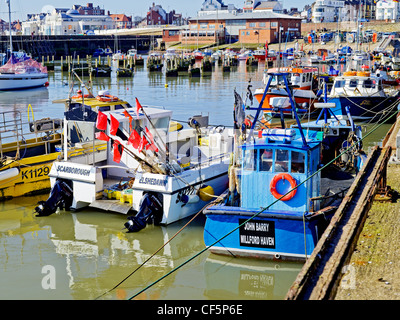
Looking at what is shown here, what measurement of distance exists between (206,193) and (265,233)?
3.22 meters

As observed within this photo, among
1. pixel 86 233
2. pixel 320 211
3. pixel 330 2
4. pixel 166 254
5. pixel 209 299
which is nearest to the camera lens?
pixel 209 299

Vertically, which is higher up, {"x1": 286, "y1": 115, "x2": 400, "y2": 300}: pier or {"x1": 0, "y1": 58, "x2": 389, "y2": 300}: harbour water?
{"x1": 286, "y1": 115, "x2": 400, "y2": 300}: pier

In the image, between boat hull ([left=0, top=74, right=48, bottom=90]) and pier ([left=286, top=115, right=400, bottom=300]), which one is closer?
pier ([left=286, top=115, right=400, bottom=300])

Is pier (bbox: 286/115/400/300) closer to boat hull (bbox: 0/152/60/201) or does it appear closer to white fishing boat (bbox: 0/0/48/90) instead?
boat hull (bbox: 0/152/60/201)

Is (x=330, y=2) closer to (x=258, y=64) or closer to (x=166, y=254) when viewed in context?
(x=258, y=64)

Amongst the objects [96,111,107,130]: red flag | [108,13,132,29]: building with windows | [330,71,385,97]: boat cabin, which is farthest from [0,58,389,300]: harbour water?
[108,13,132,29]: building with windows

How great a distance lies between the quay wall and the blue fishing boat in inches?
2821

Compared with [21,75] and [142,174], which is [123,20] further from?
[142,174]

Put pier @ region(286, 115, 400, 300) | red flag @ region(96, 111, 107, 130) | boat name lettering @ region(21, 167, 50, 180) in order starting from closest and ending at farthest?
pier @ region(286, 115, 400, 300) → red flag @ region(96, 111, 107, 130) → boat name lettering @ region(21, 167, 50, 180)

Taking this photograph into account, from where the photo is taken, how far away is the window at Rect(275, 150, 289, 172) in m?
11.2

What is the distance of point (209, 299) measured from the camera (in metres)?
10.2

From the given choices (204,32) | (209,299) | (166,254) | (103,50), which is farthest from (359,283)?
(204,32)

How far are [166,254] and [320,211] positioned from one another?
346 cm

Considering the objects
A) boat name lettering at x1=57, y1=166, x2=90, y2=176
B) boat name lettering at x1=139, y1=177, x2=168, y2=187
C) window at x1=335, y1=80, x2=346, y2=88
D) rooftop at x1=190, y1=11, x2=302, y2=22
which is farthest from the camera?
rooftop at x1=190, y1=11, x2=302, y2=22
